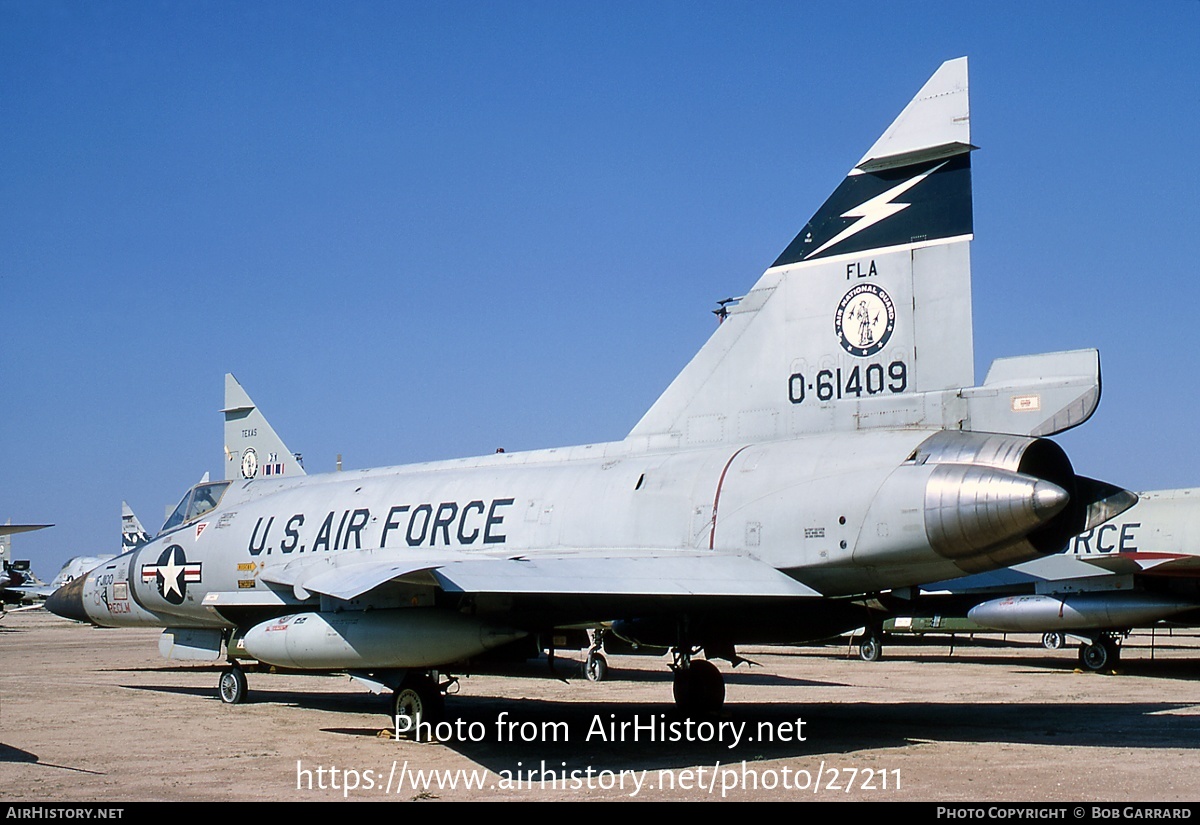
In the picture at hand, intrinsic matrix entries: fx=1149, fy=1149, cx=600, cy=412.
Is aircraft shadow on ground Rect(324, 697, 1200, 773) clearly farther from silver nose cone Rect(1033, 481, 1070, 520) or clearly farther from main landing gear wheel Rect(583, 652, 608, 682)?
main landing gear wheel Rect(583, 652, 608, 682)

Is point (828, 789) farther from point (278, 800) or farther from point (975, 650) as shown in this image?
point (975, 650)

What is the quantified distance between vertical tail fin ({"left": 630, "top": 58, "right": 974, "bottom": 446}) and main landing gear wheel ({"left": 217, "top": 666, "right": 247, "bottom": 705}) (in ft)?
22.9

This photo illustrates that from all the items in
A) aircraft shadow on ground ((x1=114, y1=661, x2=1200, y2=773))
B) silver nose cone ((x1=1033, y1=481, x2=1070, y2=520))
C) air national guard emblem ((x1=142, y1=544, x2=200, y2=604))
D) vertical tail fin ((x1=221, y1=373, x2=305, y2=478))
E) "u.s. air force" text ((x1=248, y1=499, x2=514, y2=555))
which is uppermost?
vertical tail fin ((x1=221, y1=373, x2=305, y2=478))

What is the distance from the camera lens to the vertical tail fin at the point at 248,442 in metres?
A: 19.1

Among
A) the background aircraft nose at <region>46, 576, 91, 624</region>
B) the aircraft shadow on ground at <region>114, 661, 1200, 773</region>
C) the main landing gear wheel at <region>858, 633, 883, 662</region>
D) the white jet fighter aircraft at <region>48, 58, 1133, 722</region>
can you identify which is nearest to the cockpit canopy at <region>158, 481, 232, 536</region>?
the background aircraft nose at <region>46, 576, 91, 624</region>

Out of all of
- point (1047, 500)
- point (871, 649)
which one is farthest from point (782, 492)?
point (871, 649)

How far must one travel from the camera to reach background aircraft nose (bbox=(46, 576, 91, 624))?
16141 millimetres

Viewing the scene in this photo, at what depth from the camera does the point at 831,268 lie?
1064cm

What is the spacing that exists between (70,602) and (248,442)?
166 inches

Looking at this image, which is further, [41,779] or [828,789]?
[41,779]

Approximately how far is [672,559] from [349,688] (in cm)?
955

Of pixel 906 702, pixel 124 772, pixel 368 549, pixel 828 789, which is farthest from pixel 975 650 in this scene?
pixel 124 772

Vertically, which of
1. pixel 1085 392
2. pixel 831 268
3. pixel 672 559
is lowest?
pixel 672 559
